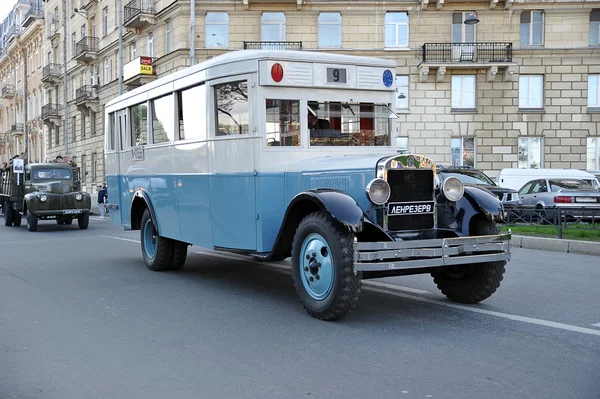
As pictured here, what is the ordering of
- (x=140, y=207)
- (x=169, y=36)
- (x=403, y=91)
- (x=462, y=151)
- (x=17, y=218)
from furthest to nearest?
(x=169, y=36), (x=403, y=91), (x=462, y=151), (x=17, y=218), (x=140, y=207)

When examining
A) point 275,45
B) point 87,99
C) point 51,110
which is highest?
point 275,45

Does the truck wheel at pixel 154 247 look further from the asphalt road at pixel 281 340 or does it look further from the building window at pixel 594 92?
the building window at pixel 594 92

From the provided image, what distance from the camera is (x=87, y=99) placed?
44.8 metres

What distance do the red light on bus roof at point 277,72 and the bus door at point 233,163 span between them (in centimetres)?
22

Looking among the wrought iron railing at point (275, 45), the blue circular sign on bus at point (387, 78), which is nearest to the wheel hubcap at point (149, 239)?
the blue circular sign on bus at point (387, 78)

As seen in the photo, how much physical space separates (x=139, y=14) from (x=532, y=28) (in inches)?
802

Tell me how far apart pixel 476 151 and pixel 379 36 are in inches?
281

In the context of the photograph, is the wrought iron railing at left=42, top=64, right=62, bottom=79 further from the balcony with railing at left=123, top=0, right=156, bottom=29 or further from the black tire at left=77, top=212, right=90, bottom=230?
the black tire at left=77, top=212, right=90, bottom=230

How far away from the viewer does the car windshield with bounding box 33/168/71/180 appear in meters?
22.4

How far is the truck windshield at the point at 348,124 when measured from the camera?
7.22m

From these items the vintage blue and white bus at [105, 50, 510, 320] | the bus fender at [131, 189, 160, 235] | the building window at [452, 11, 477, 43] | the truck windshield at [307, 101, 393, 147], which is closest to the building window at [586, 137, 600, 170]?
the building window at [452, 11, 477, 43]

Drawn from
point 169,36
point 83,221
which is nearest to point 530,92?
point 169,36

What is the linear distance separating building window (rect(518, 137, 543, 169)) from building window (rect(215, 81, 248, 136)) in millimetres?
25939

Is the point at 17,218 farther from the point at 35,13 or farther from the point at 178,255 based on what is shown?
the point at 35,13
